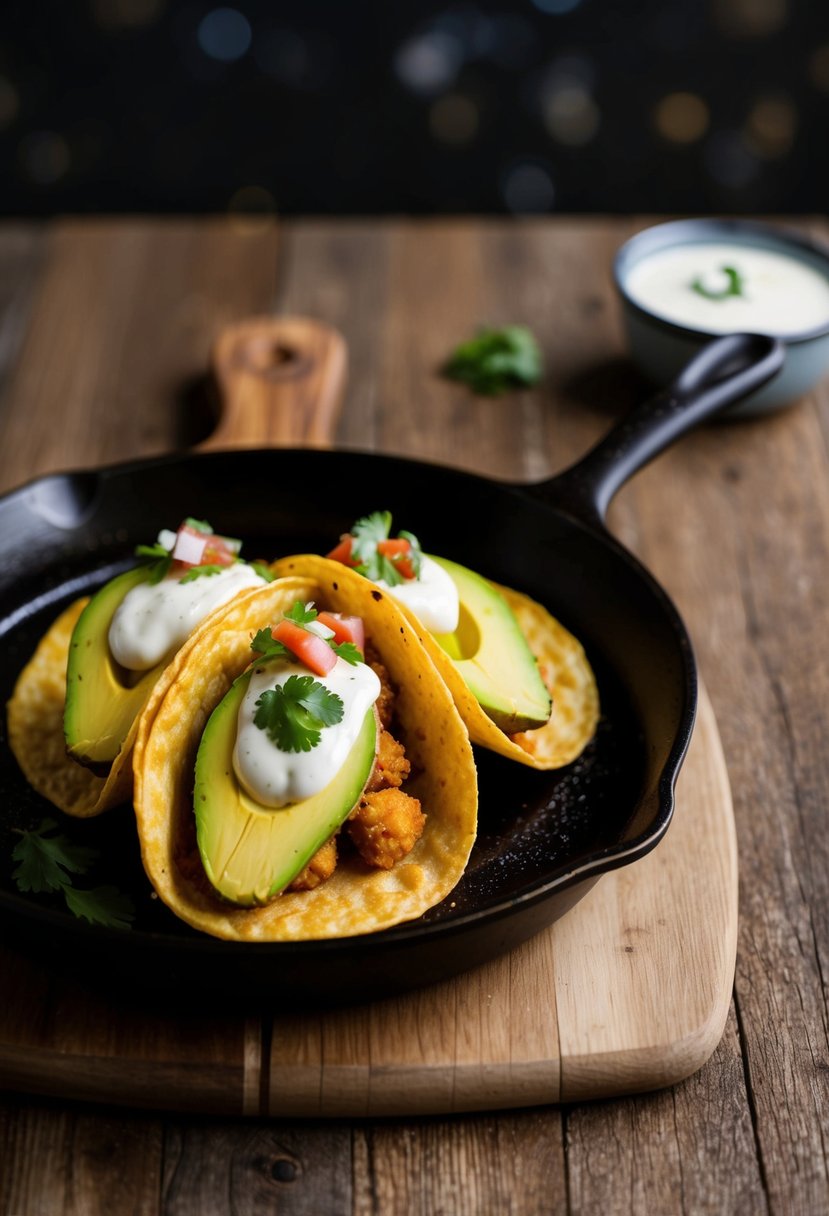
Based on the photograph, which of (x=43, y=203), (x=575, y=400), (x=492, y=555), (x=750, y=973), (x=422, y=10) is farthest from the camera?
(x=43, y=203)

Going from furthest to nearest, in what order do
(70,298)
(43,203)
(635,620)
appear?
(43,203) → (70,298) → (635,620)

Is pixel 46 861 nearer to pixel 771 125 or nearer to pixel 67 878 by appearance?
pixel 67 878

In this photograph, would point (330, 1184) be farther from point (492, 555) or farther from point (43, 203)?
point (43, 203)

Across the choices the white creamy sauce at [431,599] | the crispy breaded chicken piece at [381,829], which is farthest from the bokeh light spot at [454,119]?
the crispy breaded chicken piece at [381,829]

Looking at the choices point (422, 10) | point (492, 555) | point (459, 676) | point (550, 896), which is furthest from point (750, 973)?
point (422, 10)

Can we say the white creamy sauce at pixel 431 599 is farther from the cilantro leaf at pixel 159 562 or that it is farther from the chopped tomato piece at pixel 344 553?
the cilantro leaf at pixel 159 562

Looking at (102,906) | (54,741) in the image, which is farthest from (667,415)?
(102,906)

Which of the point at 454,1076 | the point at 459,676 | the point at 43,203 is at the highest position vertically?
the point at 459,676
